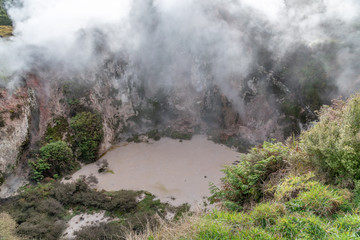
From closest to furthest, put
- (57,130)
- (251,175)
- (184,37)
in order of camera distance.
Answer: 1. (251,175)
2. (57,130)
3. (184,37)

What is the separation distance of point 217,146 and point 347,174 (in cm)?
1360

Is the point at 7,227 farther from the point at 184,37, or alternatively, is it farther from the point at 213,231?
the point at 184,37

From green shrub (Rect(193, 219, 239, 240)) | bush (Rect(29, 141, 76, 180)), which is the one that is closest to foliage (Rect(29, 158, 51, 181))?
bush (Rect(29, 141, 76, 180))

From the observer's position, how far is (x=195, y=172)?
15289 mm

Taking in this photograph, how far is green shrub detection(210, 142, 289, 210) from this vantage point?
5282 millimetres

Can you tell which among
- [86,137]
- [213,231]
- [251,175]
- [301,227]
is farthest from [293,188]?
[86,137]

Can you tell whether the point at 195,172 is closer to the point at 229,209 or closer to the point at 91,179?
the point at 91,179

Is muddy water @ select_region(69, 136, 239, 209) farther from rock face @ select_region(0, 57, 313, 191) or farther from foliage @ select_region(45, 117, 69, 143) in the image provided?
foliage @ select_region(45, 117, 69, 143)

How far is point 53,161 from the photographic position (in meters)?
15.2

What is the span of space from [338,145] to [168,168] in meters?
12.3

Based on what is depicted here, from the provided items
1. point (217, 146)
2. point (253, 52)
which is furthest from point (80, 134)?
point (253, 52)

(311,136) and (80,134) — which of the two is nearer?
(311,136)

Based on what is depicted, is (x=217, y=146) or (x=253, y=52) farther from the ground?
(x=253, y=52)

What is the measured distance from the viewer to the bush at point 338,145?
4.34 meters
